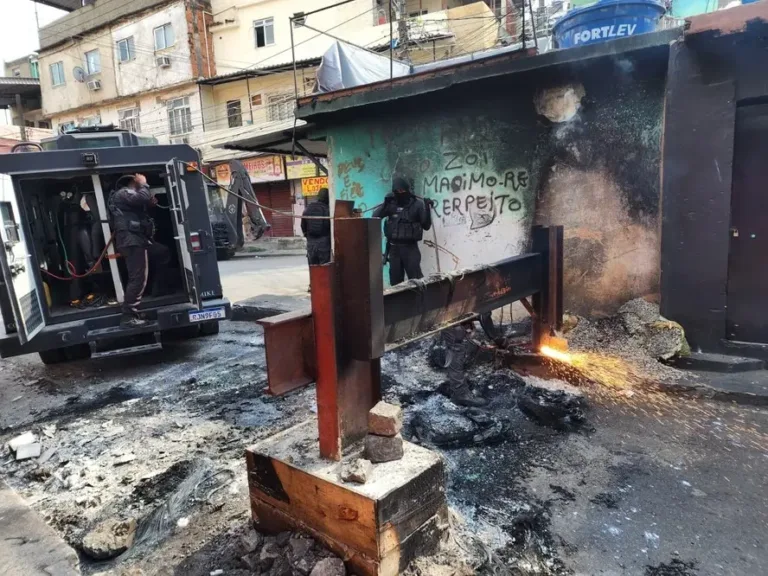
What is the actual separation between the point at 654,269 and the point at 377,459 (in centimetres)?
448

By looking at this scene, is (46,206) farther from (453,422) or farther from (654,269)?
(654,269)

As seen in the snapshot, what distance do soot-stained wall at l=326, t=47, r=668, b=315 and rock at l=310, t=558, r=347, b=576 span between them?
4.75 meters

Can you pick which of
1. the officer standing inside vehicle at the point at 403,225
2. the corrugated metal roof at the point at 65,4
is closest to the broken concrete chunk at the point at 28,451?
the officer standing inside vehicle at the point at 403,225

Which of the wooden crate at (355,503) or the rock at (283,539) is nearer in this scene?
the wooden crate at (355,503)

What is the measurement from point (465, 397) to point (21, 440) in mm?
3712

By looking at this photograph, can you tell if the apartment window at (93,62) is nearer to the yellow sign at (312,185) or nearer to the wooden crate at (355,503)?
the yellow sign at (312,185)

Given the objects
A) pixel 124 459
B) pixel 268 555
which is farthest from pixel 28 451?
pixel 268 555

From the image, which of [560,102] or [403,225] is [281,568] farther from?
[560,102]

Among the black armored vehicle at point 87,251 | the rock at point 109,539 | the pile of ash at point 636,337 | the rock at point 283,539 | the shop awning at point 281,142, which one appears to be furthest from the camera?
the shop awning at point 281,142

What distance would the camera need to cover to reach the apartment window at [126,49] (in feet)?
83.2

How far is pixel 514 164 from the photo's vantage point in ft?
20.1

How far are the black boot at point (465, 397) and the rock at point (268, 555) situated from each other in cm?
216

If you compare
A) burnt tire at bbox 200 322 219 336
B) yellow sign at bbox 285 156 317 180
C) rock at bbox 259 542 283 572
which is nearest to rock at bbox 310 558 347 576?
rock at bbox 259 542 283 572

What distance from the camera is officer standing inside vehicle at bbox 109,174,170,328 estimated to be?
18.5 feet
